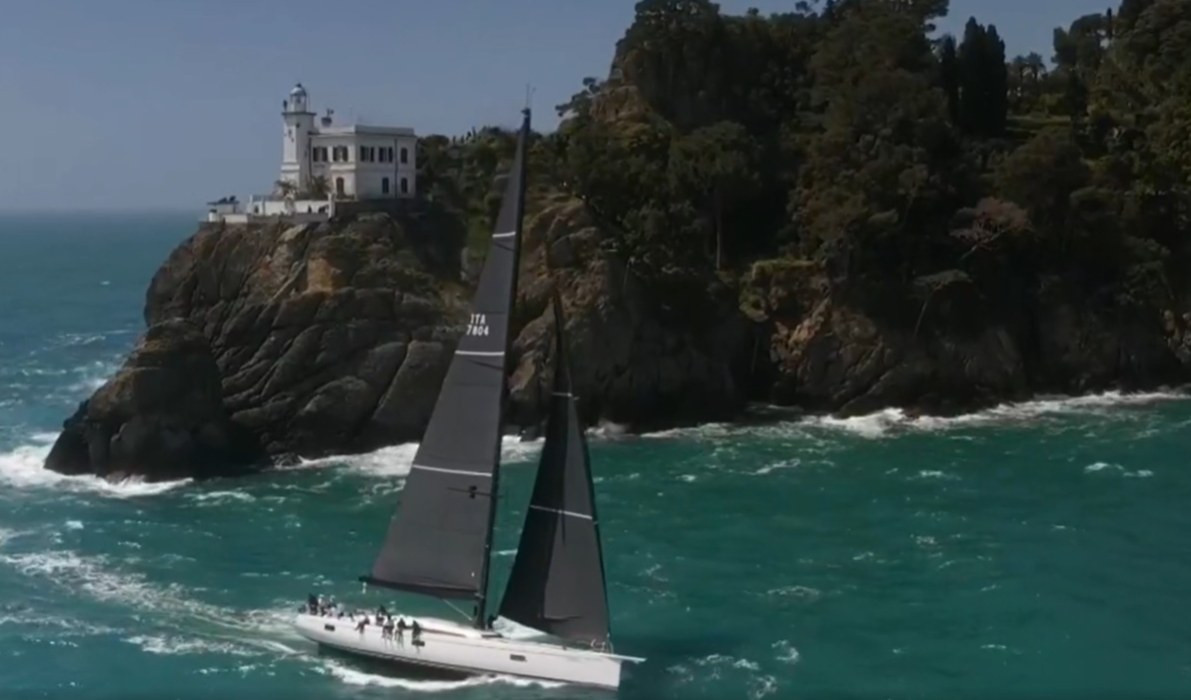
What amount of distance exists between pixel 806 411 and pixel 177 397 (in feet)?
102

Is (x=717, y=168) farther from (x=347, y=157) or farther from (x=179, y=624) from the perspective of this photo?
(x=179, y=624)

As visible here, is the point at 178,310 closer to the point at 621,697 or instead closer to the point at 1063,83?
the point at 621,697

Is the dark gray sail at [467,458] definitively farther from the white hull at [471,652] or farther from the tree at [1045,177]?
the tree at [1045,177]

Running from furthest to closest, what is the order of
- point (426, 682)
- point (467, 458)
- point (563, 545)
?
point (467, 458) → point (563, 545) → point (426, 682)

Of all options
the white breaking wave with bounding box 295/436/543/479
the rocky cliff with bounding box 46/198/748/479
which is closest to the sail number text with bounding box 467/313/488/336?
the white breaking wave with bounding box 295/436/543/479

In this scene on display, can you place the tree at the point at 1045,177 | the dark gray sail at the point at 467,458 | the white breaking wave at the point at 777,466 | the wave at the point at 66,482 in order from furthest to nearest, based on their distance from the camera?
1. the tree at the point at 1045,177
2. the white breaking wave at the point at 777,466
3. the wave at the point at 66,482
4. the dark gray sail at the point at 467,458

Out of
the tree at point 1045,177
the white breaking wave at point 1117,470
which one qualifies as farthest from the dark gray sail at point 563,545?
the tree at point 1045,177

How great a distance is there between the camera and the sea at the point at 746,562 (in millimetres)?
37844

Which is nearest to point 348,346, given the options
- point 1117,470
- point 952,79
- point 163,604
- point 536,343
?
point 536,343

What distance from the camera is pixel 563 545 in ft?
123

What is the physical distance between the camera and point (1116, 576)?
4594 cm

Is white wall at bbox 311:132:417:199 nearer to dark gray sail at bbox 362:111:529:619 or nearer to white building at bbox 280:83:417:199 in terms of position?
white building at bbox 280:83:417:199

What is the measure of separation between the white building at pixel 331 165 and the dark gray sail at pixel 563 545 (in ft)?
130

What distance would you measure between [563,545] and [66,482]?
31.9m
